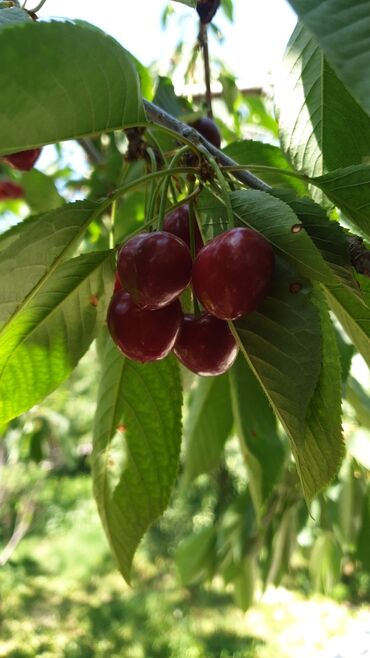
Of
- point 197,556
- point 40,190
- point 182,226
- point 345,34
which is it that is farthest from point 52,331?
point 197,556

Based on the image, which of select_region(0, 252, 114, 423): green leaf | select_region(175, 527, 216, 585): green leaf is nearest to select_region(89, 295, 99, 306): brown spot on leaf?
select_region(0, 252, 114, 423): green leaf

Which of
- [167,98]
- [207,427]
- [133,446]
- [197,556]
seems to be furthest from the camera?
[197,556]

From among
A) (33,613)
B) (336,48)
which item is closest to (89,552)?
(33,613)

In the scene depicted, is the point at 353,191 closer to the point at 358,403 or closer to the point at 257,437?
the point at 358,403

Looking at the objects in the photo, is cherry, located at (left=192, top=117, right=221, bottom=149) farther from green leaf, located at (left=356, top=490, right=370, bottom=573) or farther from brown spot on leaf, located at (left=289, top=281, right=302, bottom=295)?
green leaf, located at (left=356, top=490, right=370, bottom=573)

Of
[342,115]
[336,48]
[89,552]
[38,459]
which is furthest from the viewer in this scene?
[89,552]

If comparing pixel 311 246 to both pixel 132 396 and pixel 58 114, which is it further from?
pixel 132 396
